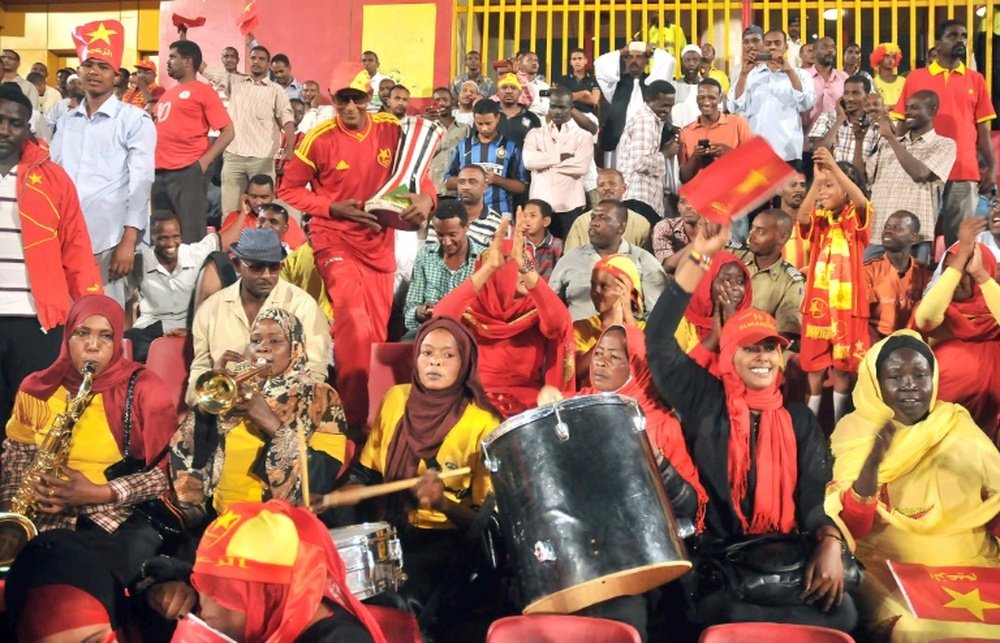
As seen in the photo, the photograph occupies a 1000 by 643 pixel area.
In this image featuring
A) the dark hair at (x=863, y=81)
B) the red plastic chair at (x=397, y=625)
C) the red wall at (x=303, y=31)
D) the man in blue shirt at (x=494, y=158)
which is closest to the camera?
the red plastic chair at (x=397, y=625)

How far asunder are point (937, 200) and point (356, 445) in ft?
16.1

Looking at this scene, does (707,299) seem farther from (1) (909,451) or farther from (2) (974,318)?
(1) (909,451)

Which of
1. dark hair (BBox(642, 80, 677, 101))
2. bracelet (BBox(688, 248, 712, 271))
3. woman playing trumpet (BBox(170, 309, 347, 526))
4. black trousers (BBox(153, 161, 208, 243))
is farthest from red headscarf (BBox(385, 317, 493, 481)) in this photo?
dark hair (BBox(642, 80, 677, 101))

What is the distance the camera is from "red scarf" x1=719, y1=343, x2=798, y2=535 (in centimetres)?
470

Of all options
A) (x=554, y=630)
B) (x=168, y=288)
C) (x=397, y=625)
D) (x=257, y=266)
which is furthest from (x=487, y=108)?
(x=554, y=630)

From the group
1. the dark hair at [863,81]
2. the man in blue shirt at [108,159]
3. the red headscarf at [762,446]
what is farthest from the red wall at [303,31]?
the red headscarf at [762,446]

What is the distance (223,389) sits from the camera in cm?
496

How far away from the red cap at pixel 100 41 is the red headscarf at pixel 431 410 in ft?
10.3

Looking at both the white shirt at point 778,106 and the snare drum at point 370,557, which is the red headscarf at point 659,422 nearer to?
the snare drum at point 370,557

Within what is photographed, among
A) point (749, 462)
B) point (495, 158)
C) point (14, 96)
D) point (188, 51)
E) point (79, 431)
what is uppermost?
point (188, 51)

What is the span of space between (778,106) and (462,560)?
6737mm

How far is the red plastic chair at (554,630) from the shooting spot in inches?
151

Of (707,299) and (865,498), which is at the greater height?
(707,299)

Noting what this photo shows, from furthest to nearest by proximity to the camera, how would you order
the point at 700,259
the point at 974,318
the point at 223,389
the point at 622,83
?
the point at 622,83, the point at 974,318, the point at 223,389, the point at 700,259
